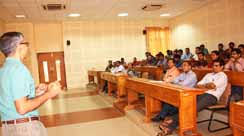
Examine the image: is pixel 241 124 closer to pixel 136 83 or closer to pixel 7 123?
pixel 7 123

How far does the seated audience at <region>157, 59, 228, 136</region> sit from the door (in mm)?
7417

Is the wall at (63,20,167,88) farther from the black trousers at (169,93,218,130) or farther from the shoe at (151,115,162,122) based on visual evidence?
the black trousers at (169,93,218,130)

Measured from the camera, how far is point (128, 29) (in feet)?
34.7

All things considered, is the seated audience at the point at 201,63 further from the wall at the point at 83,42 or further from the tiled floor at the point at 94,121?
the wall at the point at 83,42

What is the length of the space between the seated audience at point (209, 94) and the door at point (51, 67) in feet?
24.3

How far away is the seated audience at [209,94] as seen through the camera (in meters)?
3.38

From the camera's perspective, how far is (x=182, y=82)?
4207mm

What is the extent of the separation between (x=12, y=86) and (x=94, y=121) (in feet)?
11.5

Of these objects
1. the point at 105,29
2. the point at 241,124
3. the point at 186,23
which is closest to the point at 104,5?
the point at 105,29

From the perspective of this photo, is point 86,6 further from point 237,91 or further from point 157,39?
point 237,91

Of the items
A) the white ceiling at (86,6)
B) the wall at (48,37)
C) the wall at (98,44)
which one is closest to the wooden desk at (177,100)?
the white ceiling at (86,6)

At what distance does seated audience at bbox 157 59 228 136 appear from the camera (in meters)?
3.38

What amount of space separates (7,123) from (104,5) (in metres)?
6.04

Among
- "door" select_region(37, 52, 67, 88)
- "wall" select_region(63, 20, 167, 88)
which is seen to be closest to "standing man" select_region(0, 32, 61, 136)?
"wall" select_region(63, 20, 167, 88)
